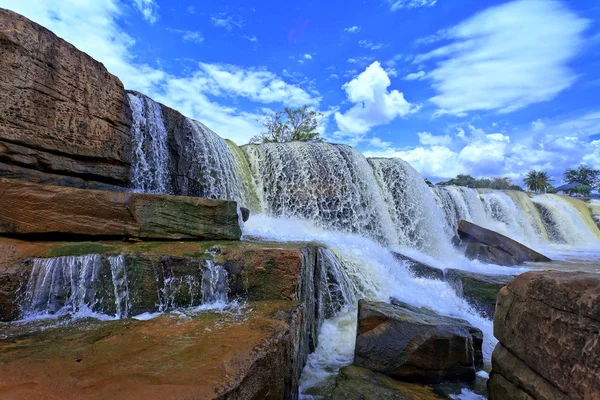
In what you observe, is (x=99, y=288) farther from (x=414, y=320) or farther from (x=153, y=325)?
(x=414, y=320)

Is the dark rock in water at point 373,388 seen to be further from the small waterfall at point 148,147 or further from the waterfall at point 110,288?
the small waterfall at point 148,147

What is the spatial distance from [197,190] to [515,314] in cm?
850

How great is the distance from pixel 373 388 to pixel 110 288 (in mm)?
3463

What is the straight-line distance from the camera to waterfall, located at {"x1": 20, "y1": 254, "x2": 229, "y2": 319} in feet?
12.1

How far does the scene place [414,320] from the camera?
169 inches

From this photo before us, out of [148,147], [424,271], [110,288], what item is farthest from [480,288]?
[148,147]

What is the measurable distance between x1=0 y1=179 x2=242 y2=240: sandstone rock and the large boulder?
4237 millimetres

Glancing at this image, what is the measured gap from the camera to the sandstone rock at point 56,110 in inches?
214

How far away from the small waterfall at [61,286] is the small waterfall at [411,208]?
449 inches

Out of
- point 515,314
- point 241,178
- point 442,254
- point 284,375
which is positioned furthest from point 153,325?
point 442,254

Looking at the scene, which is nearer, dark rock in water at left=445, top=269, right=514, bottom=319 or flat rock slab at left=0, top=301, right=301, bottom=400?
flat rock slab at left=0, top=301, right=301, bottom=400

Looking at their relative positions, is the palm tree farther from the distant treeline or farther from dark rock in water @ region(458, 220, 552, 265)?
dark rock in water @ region(458, 220, 552, 265)

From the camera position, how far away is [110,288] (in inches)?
152

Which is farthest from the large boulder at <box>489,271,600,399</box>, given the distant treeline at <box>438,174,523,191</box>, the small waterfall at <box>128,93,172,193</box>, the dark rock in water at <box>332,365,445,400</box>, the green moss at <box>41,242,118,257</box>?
the distant treeline at <box>438,174,523,191</box>
